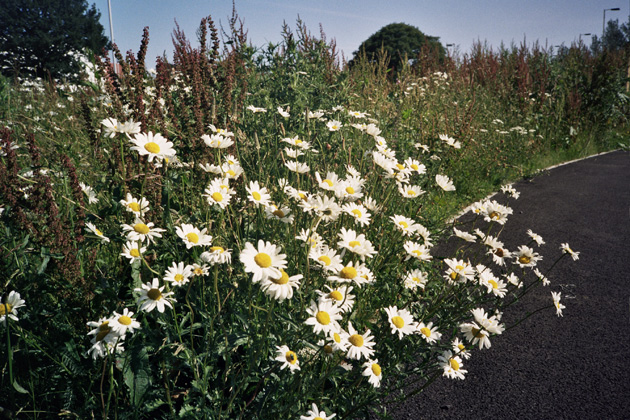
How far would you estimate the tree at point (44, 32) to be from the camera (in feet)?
118

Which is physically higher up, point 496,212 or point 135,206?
point 135,206

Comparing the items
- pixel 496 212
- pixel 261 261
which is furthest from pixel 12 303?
pixel 496 212

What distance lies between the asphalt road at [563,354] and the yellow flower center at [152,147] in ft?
5.32

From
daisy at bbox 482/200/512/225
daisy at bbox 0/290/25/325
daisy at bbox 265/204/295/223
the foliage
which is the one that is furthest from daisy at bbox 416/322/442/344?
daisy at bbox 0/290/25/325

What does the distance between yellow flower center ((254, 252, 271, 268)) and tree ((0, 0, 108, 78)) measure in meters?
40.0

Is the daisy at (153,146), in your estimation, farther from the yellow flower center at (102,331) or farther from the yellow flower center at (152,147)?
the yellow flower center at (102,331)

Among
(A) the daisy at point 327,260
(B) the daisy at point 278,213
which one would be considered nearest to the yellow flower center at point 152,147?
(B) the daisy at point 278,213

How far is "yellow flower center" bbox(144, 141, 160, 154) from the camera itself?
1.84 m

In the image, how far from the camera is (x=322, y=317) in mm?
1453

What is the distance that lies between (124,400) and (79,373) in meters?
0.21

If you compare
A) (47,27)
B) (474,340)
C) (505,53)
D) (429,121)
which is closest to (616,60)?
(505,53)

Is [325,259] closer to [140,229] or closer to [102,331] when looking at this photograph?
[140,229]

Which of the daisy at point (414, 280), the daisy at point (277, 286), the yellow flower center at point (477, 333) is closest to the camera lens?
the daisy at point (277, 286)

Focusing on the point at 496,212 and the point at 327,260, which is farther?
the point at 496,212
